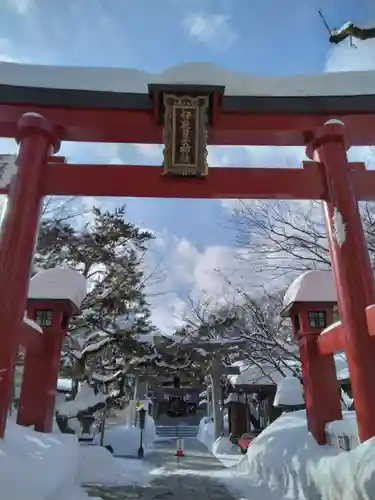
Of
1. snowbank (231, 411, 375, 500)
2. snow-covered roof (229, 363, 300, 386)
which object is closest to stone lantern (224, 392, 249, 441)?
snow-covered roof (229, 363, 300, 386)

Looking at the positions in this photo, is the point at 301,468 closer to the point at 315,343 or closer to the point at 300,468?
the point at 300,468

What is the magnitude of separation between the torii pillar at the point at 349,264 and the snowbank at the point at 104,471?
18.5ft

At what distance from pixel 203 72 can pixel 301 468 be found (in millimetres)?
6276

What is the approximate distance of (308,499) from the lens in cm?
570

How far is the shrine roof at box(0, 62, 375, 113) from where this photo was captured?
6980 mm

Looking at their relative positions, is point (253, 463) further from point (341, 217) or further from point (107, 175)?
point (107, 175)

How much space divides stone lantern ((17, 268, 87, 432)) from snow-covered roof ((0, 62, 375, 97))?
3795 mm

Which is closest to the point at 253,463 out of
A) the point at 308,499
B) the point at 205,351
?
the point at 308,499

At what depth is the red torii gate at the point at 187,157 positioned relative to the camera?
5770 millimetres

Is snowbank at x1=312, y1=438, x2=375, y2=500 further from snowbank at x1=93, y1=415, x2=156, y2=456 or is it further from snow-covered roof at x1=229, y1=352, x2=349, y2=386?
snowbank at x1=93, y1=415, x2=156, y2=456

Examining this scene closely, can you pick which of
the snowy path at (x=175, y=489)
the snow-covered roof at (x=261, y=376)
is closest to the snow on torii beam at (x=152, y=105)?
the snowy path at (x=175, y=489)

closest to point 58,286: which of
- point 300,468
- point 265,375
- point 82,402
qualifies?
point 82,402

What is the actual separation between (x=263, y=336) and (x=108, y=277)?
707cm

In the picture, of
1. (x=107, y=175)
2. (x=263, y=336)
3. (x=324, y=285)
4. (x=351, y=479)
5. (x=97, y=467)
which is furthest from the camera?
(x=263, y=336)
